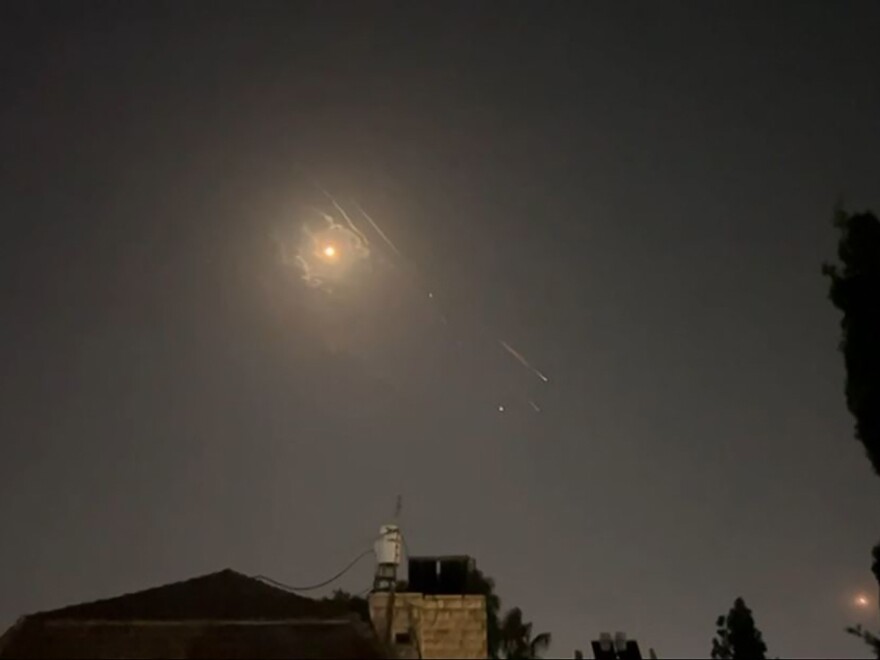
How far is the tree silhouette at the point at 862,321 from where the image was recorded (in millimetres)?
16688

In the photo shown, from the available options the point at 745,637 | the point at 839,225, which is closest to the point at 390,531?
the point at 839,225

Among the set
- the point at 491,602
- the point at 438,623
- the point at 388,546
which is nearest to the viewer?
the point at 438,623

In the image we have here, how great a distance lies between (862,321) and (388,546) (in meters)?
10.4

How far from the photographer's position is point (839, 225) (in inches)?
737

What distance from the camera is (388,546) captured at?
1705cm

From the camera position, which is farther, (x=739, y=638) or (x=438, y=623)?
(x=739, y=638)

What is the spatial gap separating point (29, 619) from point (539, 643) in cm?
1445

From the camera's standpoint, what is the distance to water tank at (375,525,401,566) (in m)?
16.9

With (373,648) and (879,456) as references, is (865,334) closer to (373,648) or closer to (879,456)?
(879,456)

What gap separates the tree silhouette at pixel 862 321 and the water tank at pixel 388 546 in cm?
860

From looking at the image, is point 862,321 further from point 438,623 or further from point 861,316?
point 438,623

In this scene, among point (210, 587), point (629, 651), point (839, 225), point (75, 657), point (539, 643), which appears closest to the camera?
point (75, 657)

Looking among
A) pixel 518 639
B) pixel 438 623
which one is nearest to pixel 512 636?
pixel 518 639

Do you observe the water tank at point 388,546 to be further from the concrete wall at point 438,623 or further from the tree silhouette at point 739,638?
the tree silhouette at point 739,638
